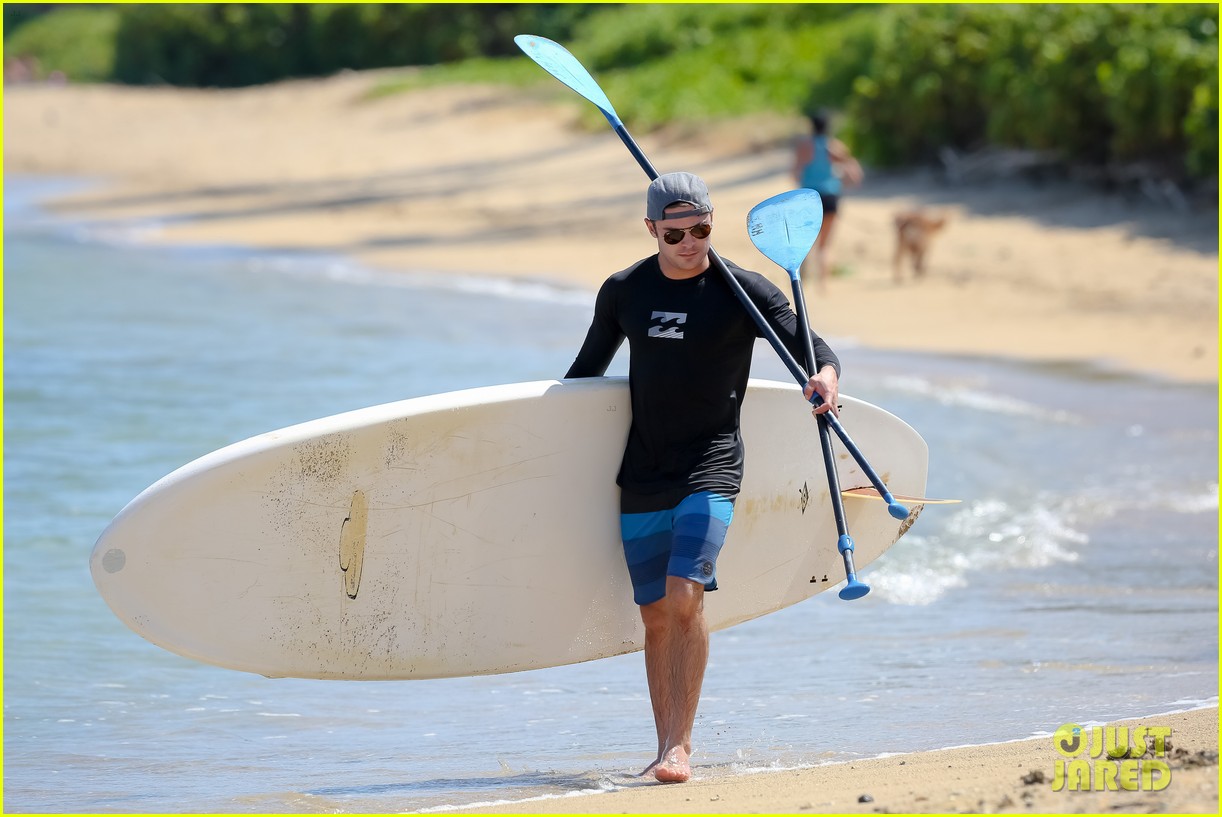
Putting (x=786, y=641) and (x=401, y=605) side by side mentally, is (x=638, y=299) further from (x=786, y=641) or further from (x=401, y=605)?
(x=786, y=641)

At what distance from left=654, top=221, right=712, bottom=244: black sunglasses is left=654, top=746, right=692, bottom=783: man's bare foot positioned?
1215mm

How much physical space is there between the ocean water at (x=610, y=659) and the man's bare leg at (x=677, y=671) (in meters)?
0.17

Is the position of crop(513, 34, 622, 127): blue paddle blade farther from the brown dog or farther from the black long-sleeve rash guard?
the brown dog

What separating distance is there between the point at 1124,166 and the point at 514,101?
39.4 feet

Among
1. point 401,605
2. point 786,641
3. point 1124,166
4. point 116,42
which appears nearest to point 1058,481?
point 786,641

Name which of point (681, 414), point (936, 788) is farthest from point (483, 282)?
point (936, 788)

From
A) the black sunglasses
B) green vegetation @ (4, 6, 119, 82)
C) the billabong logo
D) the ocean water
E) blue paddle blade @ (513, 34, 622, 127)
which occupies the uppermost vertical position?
green vegetation @ (4, 6, 119, 82)

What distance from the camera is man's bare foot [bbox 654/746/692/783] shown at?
3.81 metres

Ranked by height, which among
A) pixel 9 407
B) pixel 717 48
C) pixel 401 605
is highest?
pixel 717 48

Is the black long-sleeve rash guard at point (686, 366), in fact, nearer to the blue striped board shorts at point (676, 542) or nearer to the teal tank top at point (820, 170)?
the blue striped board shorts at point (676, 542)

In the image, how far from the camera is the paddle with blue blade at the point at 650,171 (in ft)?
12.6

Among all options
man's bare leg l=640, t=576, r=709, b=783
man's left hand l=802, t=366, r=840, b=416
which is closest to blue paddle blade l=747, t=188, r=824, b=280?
man's left hand l=802, t=366, r=840, b=416

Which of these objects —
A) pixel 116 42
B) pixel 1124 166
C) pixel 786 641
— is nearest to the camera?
pixel 786 641

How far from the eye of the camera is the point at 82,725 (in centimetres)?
473
